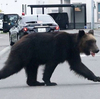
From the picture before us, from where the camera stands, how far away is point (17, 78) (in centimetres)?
1369

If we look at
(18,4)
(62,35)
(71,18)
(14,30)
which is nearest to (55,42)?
(62,35)

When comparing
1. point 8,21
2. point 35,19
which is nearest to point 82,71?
point 35,19

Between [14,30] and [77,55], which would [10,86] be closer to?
[77,55]

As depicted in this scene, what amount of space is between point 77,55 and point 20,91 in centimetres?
154

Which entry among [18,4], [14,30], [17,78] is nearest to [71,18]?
[18,4]

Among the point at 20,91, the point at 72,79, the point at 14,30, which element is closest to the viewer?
the point at 20,91

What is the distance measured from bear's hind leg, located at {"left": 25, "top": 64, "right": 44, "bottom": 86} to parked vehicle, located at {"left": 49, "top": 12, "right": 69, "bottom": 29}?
3917 centimetres

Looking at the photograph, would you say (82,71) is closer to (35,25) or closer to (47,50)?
(47,50)

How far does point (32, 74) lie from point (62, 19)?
131 ft

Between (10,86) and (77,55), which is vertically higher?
(77,55)

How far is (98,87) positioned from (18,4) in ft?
182

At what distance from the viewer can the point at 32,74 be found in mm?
11820

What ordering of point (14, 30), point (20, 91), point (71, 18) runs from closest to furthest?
point (20, 91)
point (14, 30)
point (71, 18)

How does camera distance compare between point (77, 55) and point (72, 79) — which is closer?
point (77, 55)
